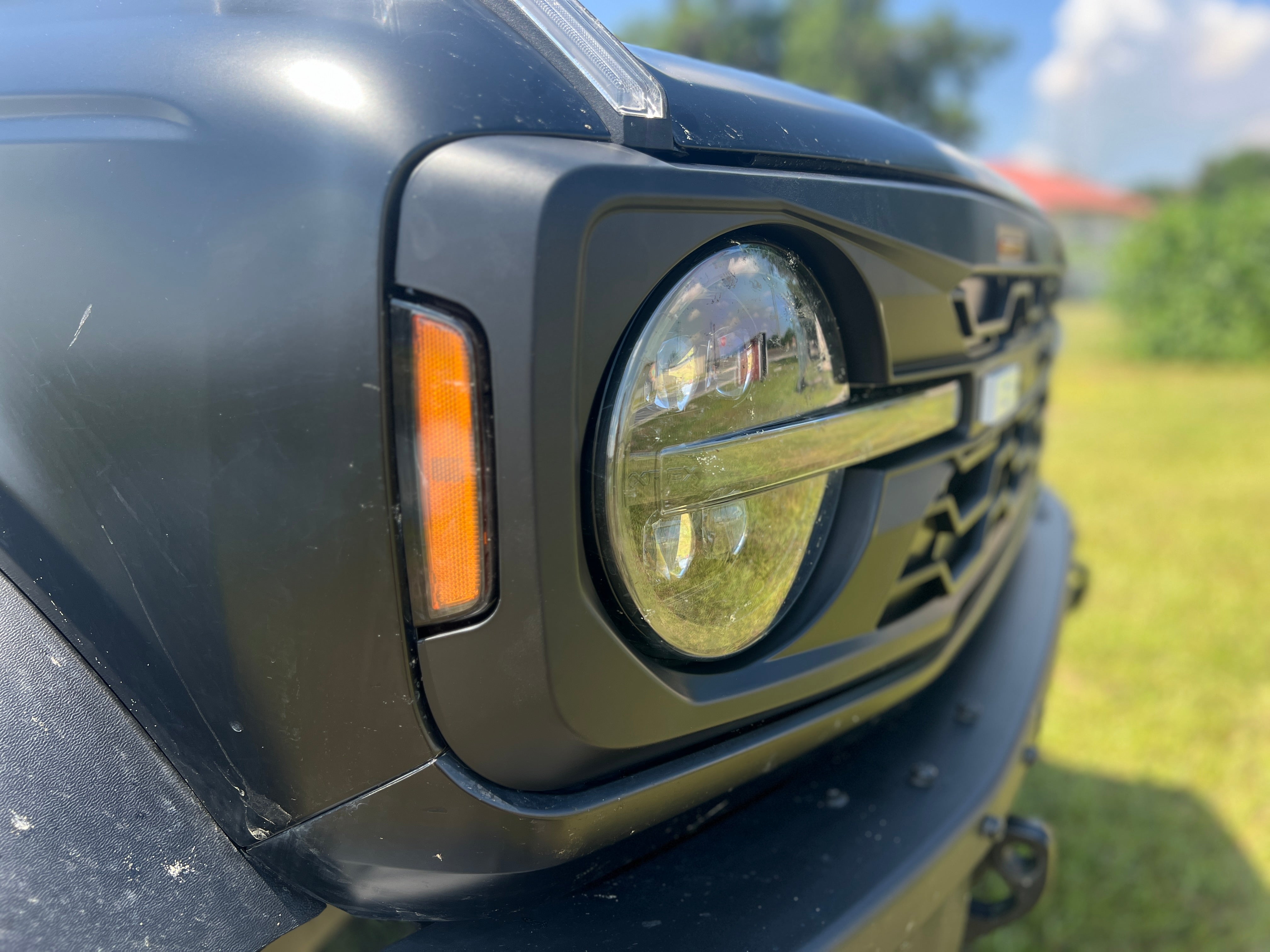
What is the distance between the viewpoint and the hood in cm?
85

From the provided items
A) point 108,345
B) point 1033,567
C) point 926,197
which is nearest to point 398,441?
point 108,345

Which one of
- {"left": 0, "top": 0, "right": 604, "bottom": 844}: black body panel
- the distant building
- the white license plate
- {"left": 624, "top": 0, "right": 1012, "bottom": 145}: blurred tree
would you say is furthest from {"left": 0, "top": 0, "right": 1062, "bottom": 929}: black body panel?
{"left": 624, "top": 0, "right": 1012, "bottom": 145}: blurred tree

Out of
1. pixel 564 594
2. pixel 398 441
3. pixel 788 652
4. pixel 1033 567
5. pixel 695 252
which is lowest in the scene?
pixel 1033 567

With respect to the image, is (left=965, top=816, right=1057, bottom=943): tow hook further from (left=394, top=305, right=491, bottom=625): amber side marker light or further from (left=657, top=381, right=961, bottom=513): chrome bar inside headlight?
(left=394, top=305, right=491, bottom=625): amber side marker light

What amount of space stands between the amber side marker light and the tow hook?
0.87m

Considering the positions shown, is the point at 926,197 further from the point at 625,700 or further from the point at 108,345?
the point at 108,345

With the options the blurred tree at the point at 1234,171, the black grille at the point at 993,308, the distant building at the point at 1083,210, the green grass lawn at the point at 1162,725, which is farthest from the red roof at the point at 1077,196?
the black grille at the point at 993,308

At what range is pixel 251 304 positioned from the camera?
2.35ft

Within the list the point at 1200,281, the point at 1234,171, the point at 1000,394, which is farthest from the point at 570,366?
the point at 1234,171

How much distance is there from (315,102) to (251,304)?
16cm

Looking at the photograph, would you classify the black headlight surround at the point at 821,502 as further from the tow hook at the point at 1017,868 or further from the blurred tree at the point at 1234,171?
the blurred tree at the point at 1234,171

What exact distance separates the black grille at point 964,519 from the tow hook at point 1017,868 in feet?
1.12

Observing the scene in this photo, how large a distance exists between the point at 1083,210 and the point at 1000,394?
46167 millimetres

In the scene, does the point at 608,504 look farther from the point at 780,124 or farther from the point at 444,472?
the point at 780,124
